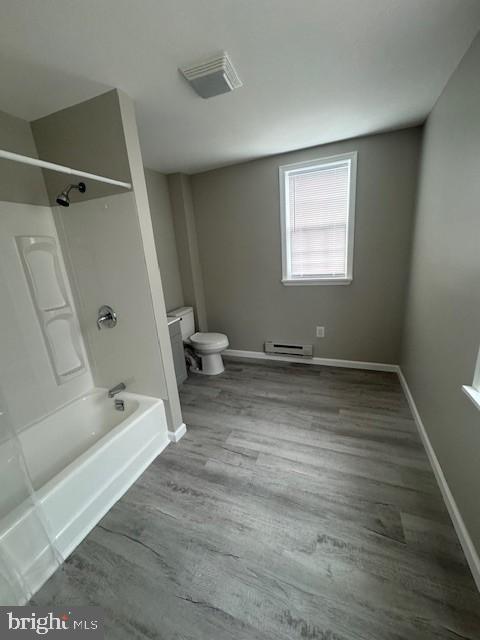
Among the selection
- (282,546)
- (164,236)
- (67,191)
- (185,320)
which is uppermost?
(67,191)

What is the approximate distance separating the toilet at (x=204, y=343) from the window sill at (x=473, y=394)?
6.77 ft

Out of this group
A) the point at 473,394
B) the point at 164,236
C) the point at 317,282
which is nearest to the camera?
the point at 473,394

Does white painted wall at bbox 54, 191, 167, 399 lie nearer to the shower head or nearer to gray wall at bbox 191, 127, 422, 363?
the shower head

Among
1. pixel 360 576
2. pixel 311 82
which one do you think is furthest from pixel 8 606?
pixel 311 82

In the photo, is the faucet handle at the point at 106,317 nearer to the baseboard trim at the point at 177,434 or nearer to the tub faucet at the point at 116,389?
the tub faucet at the point at 116,389

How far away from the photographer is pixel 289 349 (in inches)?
119

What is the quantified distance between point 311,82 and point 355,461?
2323mm

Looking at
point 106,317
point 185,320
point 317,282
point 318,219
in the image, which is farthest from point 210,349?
point 318,219

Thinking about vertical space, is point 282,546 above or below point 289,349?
below

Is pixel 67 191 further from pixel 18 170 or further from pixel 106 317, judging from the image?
pixel 106 317

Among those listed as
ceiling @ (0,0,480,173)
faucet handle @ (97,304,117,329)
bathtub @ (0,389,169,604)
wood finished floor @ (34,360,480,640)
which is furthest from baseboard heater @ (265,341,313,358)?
ceiling @ (0,0,480,173)

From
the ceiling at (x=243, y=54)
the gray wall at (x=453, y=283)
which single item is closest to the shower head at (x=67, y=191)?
the ceiling at (x=243, y=54)

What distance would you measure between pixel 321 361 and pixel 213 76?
2.62 metres

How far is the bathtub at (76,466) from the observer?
1101 mm
